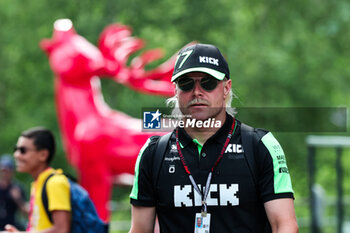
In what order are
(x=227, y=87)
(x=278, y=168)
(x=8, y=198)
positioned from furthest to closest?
(x=8, y=198) < (x=227, y=87) < (x=278, y=168)

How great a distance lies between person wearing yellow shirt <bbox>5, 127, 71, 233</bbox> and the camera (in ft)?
14.6

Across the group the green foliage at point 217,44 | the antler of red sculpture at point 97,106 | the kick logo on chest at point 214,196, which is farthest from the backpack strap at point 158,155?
the green foliage at point 217,44

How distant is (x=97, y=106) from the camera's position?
8.92 metres

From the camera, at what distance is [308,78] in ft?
49.9

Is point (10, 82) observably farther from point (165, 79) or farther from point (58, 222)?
point (58, 222)

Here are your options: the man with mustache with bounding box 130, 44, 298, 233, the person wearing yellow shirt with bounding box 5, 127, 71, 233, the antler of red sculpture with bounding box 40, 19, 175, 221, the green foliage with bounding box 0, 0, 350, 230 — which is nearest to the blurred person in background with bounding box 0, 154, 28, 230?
the antler of red sculpture with bounding box 40, 19, 175, 221

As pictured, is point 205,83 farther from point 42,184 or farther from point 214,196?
point 42,184

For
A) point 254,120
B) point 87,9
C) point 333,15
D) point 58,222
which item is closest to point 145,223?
point 58,222

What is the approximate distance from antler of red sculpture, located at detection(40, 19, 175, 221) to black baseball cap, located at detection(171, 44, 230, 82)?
5260 millimetres

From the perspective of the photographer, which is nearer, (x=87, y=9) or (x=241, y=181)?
→ (x=241, y=181)

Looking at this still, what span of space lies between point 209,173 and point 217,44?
9969mm

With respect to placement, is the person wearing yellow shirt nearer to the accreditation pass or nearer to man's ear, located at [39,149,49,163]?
man's ear, located at [39,149,49,163]

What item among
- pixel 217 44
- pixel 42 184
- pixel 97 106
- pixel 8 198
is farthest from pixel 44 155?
pixel 217 44

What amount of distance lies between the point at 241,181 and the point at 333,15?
12627 millimetres
